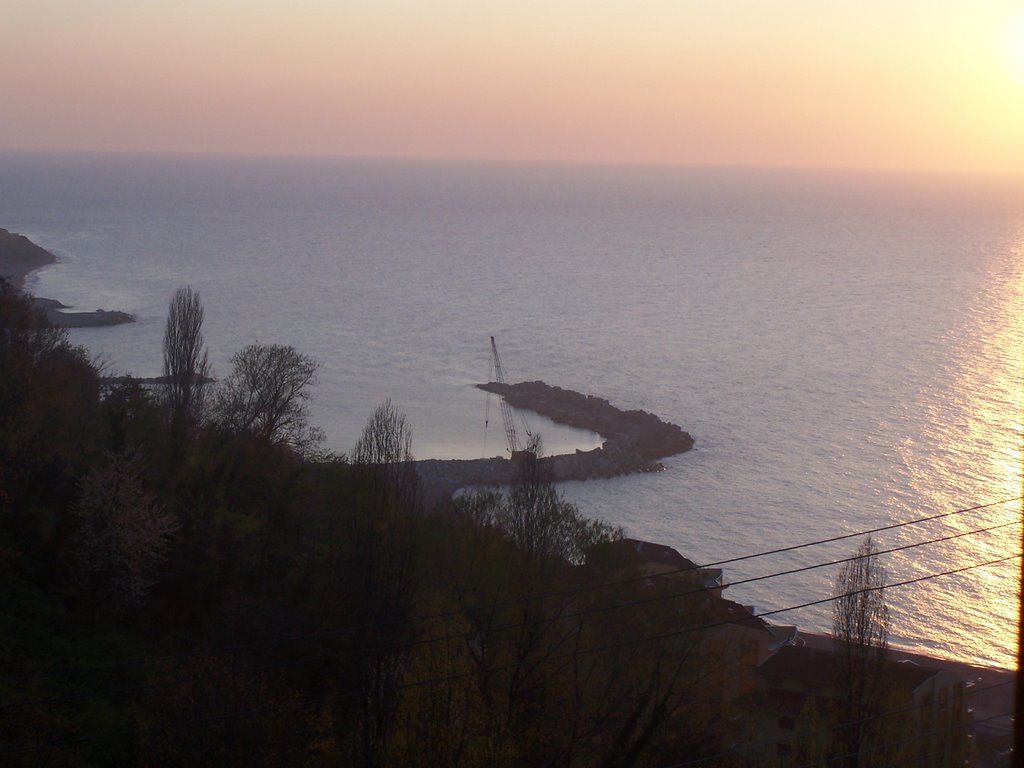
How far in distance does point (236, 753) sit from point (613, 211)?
251 ft

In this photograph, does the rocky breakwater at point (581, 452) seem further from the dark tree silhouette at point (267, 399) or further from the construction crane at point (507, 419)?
the dark tree silhouette at point (267, 399)

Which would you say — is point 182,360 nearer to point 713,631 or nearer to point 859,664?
point 713,631

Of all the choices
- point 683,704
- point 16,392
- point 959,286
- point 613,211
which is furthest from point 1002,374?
point 613,211

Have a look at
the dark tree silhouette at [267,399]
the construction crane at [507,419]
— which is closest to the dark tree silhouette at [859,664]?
the dark tree silhouette at [267,399]

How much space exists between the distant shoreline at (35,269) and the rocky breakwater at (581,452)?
10.9m

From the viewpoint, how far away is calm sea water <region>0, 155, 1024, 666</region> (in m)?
16.6

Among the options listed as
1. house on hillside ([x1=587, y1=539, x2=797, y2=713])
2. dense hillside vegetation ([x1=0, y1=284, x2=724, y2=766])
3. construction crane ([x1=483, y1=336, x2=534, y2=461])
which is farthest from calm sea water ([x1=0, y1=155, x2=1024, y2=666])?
dense hillside vegetation ([x1=0, y1=284, x2=724, y2=766])

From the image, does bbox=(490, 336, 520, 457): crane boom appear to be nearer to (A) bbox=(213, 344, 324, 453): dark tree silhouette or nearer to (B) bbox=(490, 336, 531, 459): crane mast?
(B) bbox=(490, 336, 531, 459): crane mast

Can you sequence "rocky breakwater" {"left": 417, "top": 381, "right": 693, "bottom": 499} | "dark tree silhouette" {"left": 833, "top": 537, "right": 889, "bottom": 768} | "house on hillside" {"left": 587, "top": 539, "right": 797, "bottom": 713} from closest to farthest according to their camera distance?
"dark tree silhouette" {"left": 833, "top": 537, "right": 889, "bottom": 768}
"house on hillside" {"left": 587, "top": 539, "right": 797, "bottom": 713}
"rocky breakwater" {"left": 417, "top": 381, "right": 693, "bottom": 499}

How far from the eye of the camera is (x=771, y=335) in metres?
32.7

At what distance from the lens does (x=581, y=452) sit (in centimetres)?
1942

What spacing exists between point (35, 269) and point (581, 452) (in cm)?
2787

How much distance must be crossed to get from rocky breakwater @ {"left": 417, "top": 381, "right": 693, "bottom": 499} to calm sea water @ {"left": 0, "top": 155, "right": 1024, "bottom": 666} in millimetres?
499

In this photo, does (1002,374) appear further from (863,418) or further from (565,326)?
(565,326)
